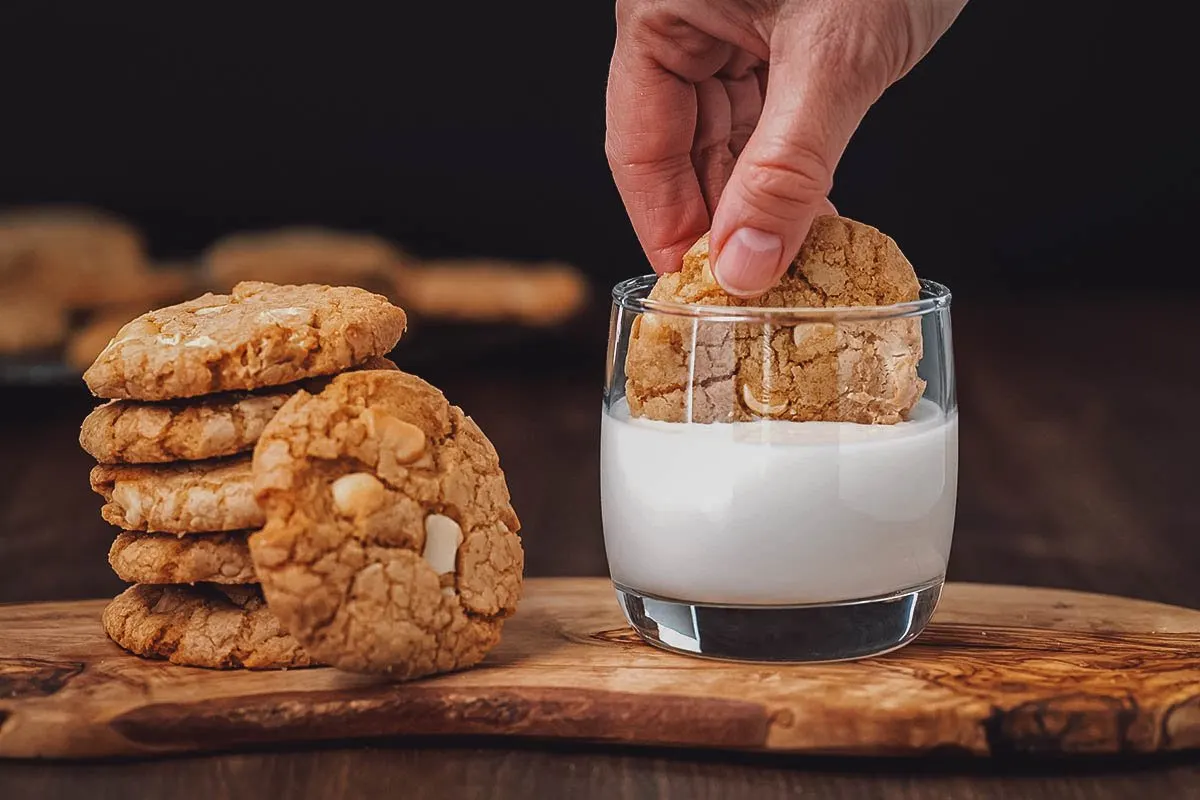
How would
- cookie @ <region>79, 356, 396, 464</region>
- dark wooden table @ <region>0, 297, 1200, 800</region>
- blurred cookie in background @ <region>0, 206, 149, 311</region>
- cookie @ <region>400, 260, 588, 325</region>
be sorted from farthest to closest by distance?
cookie @ <region>400, 260, 588, 325</region>, blurred cookie in background @ <region>0, 206, 149, 311</region>, cookie @ <region>79, 356, 396, 464</region>, dark wooden table @ <region>0, 297, 1200, 800</region>

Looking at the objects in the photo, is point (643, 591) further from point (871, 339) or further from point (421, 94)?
point (421, 94)

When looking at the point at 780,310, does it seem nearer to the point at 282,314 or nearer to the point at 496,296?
the point at 282,314

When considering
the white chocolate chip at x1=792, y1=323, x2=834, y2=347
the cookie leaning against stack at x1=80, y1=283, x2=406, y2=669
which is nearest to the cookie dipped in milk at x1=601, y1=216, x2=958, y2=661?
the white chocolate chip at x1=792, y1=323, x2=834, y2=347

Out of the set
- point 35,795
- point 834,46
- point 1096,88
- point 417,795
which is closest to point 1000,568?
point 834,46

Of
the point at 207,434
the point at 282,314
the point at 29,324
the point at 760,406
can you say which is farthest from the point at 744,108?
the point at 29,324

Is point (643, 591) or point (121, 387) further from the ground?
point (121, 387)

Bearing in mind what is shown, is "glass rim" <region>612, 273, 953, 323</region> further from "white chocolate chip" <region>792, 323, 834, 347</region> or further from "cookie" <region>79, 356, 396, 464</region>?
"cookie" <region>79, 356, 396, 464</region>
